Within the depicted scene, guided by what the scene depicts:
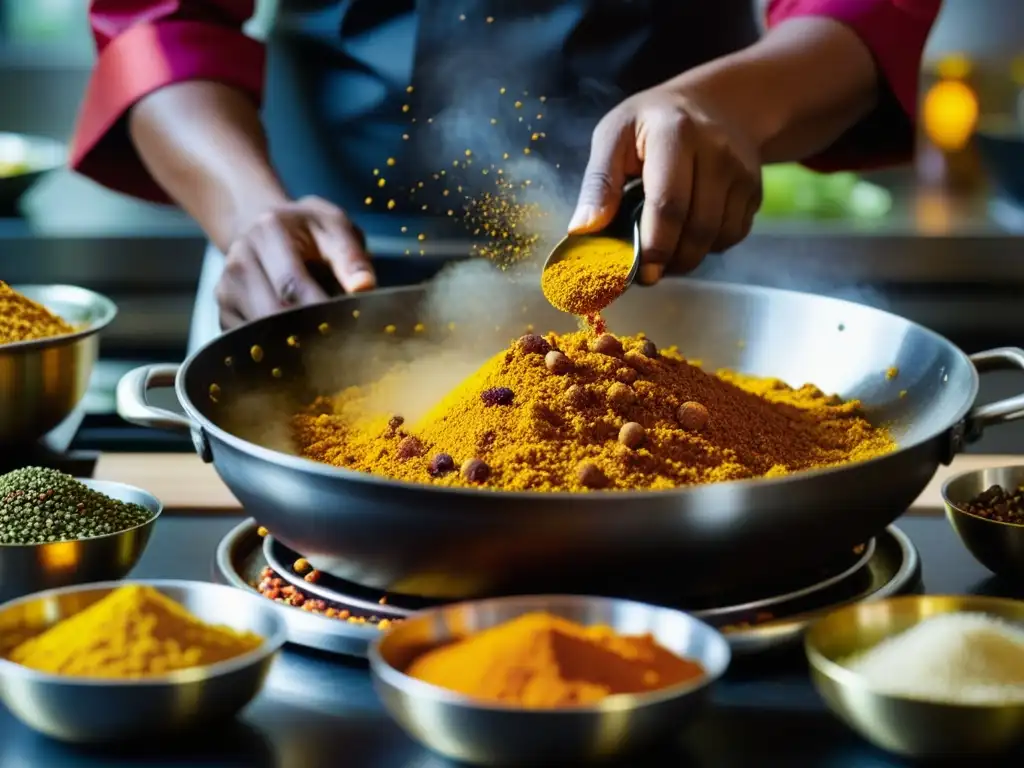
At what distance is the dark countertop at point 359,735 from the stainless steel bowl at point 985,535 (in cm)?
23

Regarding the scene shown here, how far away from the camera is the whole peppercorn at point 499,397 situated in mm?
1096

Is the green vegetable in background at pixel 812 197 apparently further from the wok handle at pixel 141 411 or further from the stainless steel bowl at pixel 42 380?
the wok handle at pixel 141 411

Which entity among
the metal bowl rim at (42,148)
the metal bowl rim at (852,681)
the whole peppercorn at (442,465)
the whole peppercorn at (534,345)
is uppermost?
the whole peppercorn at (534,345)

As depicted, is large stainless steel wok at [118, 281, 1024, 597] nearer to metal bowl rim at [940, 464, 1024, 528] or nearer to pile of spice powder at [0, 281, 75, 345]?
metal bowl rim at [940, 464, 1024, 528]

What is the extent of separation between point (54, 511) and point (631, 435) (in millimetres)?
463

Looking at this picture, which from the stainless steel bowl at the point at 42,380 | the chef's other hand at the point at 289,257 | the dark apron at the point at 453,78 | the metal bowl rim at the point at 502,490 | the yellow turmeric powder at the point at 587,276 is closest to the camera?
the metal bowl rim at the point at 502,490

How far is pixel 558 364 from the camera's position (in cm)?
111

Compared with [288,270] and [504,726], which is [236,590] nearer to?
[504,726]

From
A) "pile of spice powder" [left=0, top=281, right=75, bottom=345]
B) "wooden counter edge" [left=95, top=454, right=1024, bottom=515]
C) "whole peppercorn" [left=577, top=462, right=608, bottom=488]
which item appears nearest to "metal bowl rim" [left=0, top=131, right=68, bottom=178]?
"pile of spice powder" [left=0, top=281, right=75, bottom=345]

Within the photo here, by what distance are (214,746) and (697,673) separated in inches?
11.8

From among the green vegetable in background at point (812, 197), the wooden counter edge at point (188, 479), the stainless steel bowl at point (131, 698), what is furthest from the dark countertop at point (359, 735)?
the green vegetable in background at point (812, 197)

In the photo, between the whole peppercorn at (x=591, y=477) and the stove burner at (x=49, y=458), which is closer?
the whole peppercorn at (x=591, y=477)

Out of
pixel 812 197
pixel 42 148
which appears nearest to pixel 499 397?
pixel 812 197

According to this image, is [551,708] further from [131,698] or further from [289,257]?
[289,257]
